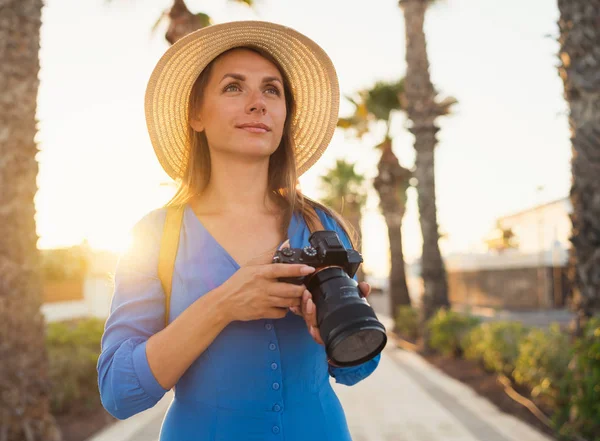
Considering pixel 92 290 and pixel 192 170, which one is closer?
pixel 192 170

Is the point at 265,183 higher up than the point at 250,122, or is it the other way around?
the point at 250,122

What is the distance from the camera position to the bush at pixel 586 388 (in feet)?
15.4

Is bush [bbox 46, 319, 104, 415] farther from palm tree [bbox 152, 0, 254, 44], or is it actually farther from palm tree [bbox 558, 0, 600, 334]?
palm tree [bbox 558, 0, 600, 334]

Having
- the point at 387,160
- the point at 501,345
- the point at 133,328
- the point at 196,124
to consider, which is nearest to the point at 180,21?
the point at 501,345

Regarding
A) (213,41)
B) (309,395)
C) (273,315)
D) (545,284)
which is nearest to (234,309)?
(273,315)

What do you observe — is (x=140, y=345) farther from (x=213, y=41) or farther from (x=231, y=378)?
(x=213, y=41)

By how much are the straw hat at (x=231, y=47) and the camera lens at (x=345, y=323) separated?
77 cm

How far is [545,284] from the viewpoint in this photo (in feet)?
107

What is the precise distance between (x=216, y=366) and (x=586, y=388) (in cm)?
434

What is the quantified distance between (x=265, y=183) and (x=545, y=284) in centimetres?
3350

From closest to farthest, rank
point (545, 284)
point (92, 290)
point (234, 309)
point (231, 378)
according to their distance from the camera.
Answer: point (234, 309) < point (231, 378) < point (92, 290) < point (545, 284)

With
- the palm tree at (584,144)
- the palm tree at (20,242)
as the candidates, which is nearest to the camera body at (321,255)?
the palm tree at (20,242)

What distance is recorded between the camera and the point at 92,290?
25078mm

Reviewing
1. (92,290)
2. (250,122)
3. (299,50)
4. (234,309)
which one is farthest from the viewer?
(92,290)
